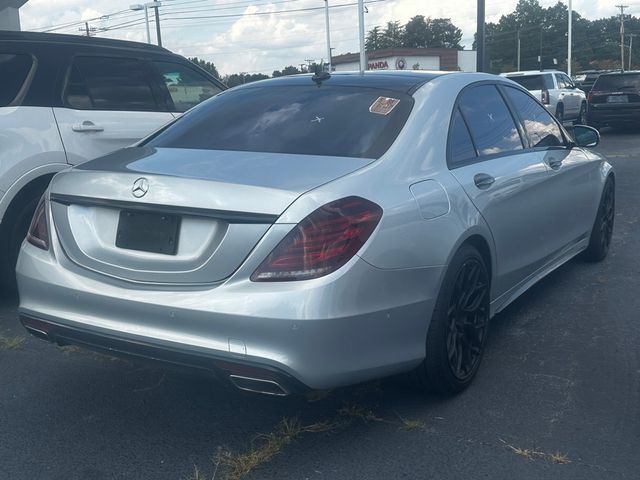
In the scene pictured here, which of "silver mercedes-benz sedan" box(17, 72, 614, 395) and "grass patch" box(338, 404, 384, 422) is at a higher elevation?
"silver mercedes-benz sedan" box(17, 72, 614, 395)

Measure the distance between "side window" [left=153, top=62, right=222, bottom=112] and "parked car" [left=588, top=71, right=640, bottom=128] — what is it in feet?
50.9

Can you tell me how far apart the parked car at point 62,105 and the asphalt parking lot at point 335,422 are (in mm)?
1097

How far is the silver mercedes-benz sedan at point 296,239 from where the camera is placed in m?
3.17

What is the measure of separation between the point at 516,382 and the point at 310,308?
1.62m

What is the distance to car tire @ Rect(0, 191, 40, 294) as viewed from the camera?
18.1 feet

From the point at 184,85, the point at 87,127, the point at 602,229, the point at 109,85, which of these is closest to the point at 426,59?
the point at 184,85

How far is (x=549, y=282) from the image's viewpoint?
6.27m

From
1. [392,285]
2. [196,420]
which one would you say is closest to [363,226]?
[392,285]

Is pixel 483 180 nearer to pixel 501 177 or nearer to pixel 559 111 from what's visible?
pixel 501 177

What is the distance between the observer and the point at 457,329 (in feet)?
13.0

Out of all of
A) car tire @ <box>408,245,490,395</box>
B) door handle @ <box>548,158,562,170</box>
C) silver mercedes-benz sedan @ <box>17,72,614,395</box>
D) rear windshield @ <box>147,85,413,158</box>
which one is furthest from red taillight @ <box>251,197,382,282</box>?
door handle @ <box>548,158,562,170</box>

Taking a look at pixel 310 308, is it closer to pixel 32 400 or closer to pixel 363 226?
pixel 363 226

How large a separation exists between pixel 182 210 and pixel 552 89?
20668mm

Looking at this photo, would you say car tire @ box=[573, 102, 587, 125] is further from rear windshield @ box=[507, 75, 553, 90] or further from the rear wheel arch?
the rear wheel arch
